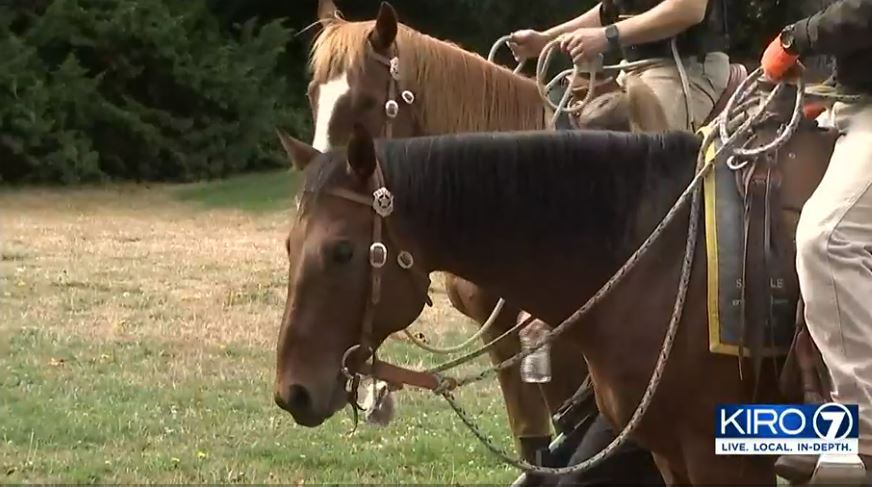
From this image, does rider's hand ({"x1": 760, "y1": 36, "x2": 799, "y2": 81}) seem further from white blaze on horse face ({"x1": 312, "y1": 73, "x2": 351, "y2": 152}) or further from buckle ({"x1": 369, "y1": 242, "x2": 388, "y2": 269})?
white blaze on horse face ({"x1": 312, "y1": 73, "x2": 351, "y2": 152})

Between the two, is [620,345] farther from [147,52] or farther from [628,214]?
[147,52]

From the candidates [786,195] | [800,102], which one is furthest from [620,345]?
[800,102]

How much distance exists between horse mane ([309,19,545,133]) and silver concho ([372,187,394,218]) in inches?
59.1

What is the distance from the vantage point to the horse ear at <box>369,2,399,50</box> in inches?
168

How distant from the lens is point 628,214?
3.06 metres

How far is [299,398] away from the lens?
2881 mm

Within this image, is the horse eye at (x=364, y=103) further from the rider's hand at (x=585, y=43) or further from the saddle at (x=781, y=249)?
the saddle at (x=781, y=249)

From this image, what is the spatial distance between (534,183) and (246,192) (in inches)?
732

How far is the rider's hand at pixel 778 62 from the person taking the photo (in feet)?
9.85

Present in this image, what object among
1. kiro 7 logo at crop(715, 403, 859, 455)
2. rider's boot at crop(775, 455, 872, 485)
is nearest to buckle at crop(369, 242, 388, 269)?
kiro 7 logo at crop(715, 403, 859, 455)

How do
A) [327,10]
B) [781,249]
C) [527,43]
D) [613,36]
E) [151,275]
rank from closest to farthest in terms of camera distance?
[781,249]
[613,36]
[527,43]
[327,10]
[151,275]

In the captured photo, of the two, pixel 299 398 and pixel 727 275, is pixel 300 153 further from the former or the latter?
pixel 727 275

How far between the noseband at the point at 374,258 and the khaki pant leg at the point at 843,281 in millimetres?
951

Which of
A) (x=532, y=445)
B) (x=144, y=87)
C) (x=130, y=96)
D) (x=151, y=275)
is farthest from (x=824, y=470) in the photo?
(x=144, y=87)
